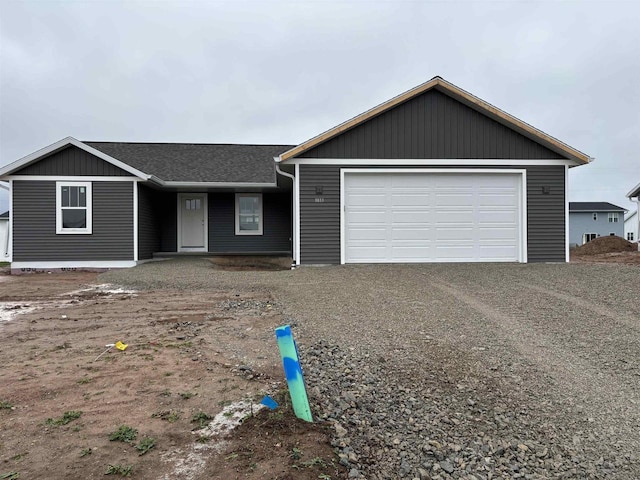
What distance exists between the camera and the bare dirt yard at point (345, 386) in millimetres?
2488

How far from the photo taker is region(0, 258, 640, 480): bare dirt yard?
8.16 feet

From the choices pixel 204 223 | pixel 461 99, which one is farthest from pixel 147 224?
pixel 461 99

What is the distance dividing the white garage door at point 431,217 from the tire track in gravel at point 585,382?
19.3 feet

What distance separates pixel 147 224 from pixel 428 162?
30.0 feet

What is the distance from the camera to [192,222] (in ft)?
52.2

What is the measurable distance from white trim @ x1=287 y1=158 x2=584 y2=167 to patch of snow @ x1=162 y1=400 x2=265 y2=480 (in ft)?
28.1

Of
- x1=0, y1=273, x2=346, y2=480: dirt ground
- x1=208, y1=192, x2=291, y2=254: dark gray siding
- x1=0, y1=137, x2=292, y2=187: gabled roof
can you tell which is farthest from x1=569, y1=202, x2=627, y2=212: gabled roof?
x1=0, y1=273, x2=346, y2=480: dirt ground

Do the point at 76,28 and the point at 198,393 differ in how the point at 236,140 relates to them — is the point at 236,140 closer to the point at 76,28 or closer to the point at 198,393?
the point at 76,28

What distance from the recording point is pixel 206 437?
266cm

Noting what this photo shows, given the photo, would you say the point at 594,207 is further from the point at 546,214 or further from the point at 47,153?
the point at 47,153

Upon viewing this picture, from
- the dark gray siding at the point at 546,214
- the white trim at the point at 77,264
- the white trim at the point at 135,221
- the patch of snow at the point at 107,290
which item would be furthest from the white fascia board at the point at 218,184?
the dark gray siding at the point at 546,214

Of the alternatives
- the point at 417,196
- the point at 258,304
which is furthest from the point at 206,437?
the point at 417,196

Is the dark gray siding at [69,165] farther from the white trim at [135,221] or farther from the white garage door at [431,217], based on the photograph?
the white garage door at [431,217]

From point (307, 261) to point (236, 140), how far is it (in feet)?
81.6
